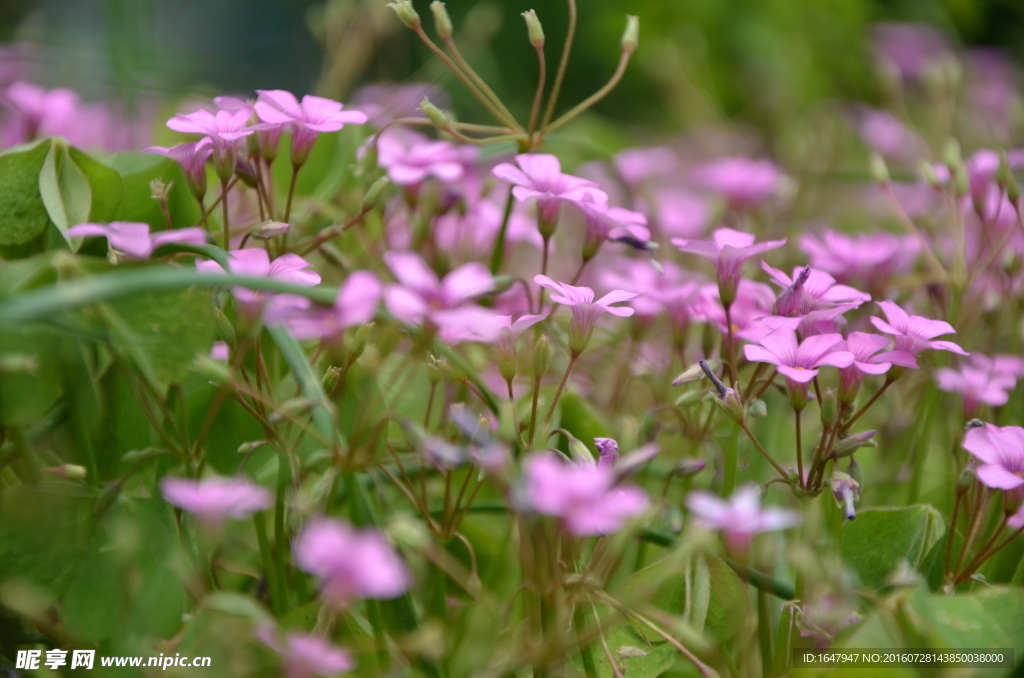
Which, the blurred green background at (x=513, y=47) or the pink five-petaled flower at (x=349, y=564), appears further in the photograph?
the blurred green background at (x=513, y=47)

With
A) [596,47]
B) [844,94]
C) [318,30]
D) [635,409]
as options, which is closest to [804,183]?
[635,409]

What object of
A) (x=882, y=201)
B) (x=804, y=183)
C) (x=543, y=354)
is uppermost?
(x=543, y=354)

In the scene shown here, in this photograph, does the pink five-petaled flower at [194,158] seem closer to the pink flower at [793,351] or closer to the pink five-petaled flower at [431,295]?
the pink five-petaled flower at [431,295]

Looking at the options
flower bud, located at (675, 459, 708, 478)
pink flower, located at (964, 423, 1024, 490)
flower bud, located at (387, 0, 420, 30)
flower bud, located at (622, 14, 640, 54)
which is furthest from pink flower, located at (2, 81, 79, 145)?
pink flower, located at (964, 423, 1024, 490)

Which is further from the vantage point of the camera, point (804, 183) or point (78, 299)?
point (804, 183)

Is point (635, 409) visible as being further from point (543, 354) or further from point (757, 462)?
point (543, 354)

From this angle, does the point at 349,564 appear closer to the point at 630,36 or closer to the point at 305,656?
the point at 305,656

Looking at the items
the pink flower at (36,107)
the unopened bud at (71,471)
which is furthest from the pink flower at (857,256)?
the pink flower at (36,107)
